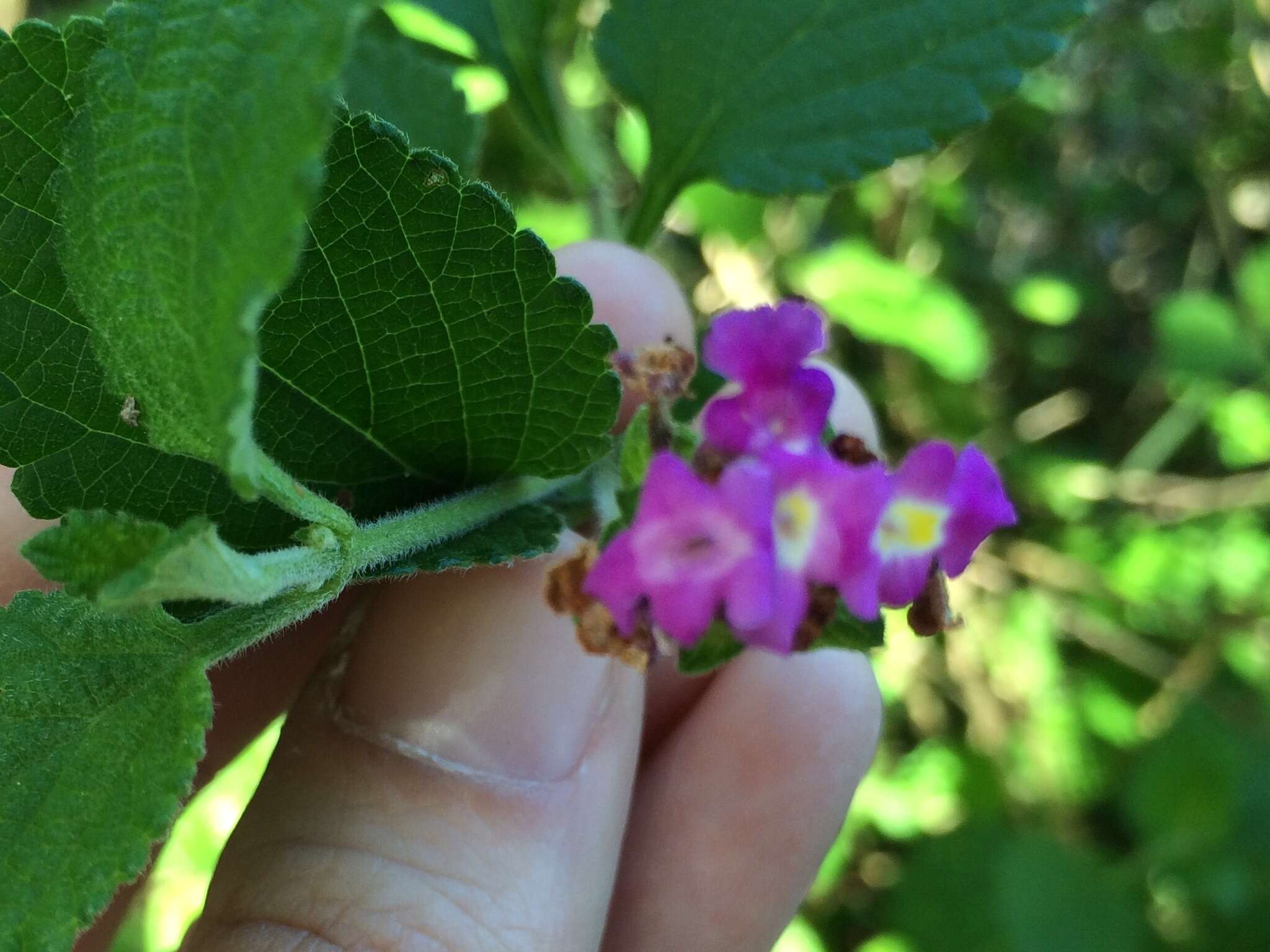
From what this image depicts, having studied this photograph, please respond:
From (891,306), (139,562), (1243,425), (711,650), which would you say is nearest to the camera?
(139,562)

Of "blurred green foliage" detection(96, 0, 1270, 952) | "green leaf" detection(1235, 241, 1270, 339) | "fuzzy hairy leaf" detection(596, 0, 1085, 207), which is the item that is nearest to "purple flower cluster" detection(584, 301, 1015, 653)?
"fuzzy hairy leaf" detection(596, 0, 1085, 207)

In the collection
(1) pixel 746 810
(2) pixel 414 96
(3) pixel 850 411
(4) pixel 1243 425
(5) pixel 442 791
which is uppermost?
(2) pixel 414 96

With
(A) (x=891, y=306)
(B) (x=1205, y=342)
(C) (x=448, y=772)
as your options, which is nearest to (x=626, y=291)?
(C) (x=448, y=772)

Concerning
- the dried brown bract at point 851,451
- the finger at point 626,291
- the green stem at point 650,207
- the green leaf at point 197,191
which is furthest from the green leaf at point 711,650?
the green stem at point 650,207

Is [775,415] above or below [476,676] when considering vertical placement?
above

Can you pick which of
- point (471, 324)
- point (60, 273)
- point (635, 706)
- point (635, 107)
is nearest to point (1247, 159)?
point (635, 107)

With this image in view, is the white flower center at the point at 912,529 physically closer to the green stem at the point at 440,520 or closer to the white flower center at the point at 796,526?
the white flower center at the point at 796,526

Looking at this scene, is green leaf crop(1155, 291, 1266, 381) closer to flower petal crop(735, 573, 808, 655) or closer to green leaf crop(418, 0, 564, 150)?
green leaf crop(418, 0, 564, 150)

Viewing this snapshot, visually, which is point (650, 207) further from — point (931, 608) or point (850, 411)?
point (931, 608)
